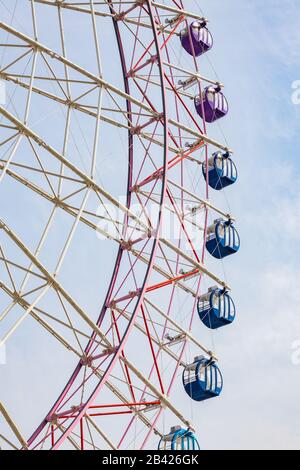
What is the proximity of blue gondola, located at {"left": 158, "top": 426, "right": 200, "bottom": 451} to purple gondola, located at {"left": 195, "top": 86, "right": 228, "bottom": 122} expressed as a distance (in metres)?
10.5

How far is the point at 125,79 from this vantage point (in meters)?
30.1

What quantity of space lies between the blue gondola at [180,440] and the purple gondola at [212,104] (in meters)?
10.5

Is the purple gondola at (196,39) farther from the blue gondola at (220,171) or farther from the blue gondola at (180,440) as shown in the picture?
the blue gondola at (180,440)

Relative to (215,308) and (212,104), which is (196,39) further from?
(215,308)

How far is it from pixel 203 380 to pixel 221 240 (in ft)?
15.1

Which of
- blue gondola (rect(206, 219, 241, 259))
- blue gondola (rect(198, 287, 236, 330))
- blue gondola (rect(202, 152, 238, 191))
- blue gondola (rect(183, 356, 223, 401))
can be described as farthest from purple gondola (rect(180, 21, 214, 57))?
blue gondola (rect(183, 356, 223, 401))

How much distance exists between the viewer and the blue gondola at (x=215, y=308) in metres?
27.8

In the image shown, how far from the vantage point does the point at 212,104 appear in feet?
103

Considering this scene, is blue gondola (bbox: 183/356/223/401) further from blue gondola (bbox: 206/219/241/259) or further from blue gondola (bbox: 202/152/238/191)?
blue gondola (bbox: 202/152/238/191)

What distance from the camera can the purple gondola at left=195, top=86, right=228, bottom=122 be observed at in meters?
31.3

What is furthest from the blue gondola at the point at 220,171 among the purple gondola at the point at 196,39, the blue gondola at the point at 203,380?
the blue gondola at the point at 203,380

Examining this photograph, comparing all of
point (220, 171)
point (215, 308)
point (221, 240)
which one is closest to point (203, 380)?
point (215, 308)
